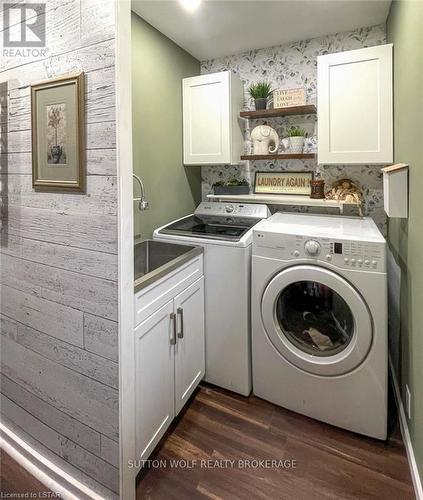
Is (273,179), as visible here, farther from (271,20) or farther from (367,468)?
(367,468)

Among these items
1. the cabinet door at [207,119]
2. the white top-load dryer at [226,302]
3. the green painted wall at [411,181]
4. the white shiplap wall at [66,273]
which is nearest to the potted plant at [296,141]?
the cabinet door at [207,119]

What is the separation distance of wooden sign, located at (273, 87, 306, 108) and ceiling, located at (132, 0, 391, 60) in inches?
14.8

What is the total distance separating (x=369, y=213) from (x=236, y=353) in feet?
4.68

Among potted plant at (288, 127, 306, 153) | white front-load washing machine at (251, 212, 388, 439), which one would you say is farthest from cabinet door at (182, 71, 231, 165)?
white front-load washing machine at (251, 212, 388, 439)

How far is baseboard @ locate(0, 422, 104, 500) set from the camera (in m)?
1.38

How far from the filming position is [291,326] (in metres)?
1.94

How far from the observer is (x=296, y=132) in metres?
2.43

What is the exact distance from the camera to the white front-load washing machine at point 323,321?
1655mm

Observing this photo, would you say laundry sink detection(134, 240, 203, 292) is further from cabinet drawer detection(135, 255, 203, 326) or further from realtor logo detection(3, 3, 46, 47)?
realtor logo detection(3, 3, 46, 47)

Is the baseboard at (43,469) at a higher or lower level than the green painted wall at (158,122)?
lower

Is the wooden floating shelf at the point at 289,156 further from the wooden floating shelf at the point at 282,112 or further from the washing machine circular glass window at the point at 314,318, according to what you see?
the washing machine circular glass window at the point at 314,318

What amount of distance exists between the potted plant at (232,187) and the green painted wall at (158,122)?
28cm

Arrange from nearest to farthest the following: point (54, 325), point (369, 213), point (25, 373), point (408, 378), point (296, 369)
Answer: point (54, 325) → point (25, 373) → point (408, 378) → point (296, 369) → point (369, 213)

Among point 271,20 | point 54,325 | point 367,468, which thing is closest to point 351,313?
point 367,468
